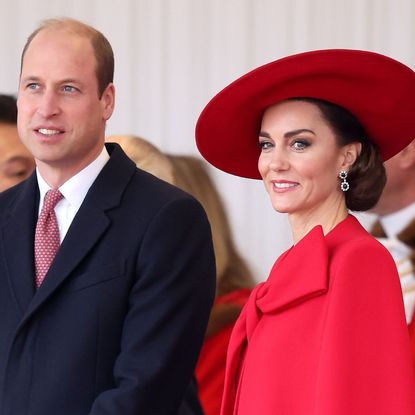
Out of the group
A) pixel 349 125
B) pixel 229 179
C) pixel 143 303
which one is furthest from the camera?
pixel 229 179

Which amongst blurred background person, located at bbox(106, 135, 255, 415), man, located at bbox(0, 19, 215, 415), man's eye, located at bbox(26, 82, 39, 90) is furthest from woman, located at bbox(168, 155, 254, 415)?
man's eye, located at bbox(26, 82, 39, 90)

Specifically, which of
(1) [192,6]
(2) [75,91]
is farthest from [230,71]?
(2) [75,91]

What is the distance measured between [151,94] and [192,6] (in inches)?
12.3

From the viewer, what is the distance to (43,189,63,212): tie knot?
2393 millimetres

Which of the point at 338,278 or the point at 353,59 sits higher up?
the point at 353,59

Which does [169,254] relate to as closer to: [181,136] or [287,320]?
[287,320]

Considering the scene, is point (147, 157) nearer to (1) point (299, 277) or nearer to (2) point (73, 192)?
(2) point (73, 192)

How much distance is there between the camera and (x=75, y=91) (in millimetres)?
2354

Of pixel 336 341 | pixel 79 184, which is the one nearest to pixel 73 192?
pixel 79 184

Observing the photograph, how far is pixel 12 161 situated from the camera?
3264 mm

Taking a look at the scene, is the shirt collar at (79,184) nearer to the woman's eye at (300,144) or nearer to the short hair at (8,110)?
the woman's eye at (300,144)

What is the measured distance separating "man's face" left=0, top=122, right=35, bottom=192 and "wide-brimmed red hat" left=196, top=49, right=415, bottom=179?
109cm

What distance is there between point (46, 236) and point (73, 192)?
96mm

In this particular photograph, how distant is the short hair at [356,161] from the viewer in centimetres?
210
